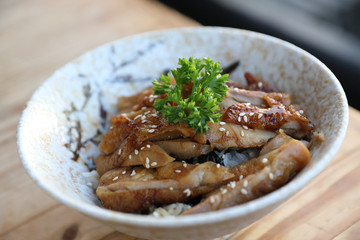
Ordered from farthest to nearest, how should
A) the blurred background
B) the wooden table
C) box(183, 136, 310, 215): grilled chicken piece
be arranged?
the blurred background, the wooden table, box(183, 136, 310, 215): grilled chicken piece

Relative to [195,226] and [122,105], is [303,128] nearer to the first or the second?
[195,226]

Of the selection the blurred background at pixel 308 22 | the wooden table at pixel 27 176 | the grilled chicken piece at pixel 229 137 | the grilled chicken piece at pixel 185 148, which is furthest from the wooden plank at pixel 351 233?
the blurred background at pixel 308 22

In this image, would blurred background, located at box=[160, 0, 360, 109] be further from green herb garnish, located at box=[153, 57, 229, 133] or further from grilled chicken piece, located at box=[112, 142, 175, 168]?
grilled chicken piece, located at box=[112, 142, 175, 168]

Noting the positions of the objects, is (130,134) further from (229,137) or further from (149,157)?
(229,137)

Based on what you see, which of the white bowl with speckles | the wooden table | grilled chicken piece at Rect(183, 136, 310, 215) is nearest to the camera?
the white bowl with speckles

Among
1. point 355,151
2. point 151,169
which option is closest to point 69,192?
point 151,169

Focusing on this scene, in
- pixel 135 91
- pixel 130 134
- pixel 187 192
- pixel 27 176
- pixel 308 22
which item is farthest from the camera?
pixel 308 22

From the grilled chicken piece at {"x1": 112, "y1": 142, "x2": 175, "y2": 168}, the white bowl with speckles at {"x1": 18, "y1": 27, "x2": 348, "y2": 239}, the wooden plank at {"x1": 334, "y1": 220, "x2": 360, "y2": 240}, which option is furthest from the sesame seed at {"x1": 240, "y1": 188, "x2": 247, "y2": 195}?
the wooden plank at {"x1": 334, "y1": 220, "x2": 360, "y2": 240}

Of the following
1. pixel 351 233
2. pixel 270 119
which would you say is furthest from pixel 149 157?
pixel 351 233
